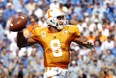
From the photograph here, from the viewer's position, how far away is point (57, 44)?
227 inches

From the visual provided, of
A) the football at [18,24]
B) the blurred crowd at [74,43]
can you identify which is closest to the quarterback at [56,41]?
the football at [18,24]

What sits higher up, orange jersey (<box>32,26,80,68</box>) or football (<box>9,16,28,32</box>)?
football (<box>9,16,28,32</box>)

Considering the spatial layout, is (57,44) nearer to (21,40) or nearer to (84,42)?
(84,42)

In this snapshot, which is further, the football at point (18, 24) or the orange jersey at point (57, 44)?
the orange jersey at point (57, 44)

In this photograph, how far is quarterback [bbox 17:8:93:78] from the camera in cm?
570

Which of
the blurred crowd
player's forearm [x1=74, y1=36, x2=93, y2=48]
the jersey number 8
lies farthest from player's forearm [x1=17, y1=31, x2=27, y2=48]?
the blurred crowd

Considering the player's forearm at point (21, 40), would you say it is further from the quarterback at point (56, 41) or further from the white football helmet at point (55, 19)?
the white football helmet at point (55, 19)

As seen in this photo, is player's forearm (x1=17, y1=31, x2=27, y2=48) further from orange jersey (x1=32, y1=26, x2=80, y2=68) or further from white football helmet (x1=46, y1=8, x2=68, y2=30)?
white football helmet (x1=46, y1=8, x2=68, y2=30)

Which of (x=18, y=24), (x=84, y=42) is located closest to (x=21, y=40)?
(x=18, y=24)

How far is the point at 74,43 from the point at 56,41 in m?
4.77

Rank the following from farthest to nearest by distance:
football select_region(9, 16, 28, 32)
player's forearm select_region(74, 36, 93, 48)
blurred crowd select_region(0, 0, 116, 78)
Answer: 1. blurred crowd select_region(0, 0, 116, 78)
2. player's forearm select_region(74, 36, 93, 48)
3. football select_region(9, 16, 28, 32)

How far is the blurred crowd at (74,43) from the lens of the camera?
33.8ft

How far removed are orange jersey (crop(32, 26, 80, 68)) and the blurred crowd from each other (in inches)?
162

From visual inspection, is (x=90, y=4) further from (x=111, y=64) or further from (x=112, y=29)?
(x=111, y=64)
